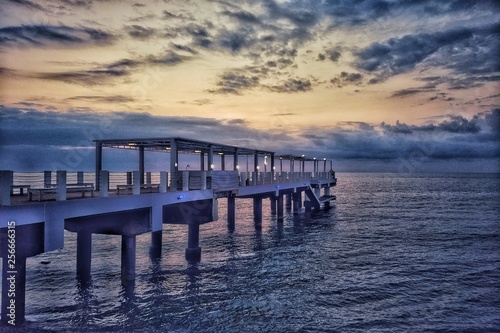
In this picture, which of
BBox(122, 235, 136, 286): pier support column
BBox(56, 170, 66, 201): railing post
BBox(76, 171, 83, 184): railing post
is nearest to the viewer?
BBox(56, 170, 66, 201): railing post

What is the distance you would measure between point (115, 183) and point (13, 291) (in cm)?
1043

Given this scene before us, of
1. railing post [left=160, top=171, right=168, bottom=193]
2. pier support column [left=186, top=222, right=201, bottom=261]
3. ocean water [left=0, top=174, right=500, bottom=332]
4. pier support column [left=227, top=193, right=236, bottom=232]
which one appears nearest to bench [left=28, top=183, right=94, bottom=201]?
railing post [left=160, top=171, right=168, bottom=193]

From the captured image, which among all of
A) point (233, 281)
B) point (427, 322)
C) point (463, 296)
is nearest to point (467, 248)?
point (463, 296)

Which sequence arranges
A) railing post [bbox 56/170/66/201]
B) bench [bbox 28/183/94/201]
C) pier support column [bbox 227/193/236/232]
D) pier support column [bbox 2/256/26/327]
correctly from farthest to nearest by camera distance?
pier support column [bbox 227/193/236/232] → bench [bbox 28/183/94/201] → railing post [bbox 56/170/66/201] → pier support column [bbox 2/256/26/327]


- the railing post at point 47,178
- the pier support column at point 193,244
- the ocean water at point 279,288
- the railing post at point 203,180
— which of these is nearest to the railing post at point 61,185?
the ocean water at point 279,288

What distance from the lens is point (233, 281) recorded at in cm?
2219

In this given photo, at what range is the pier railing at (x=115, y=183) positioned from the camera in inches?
581

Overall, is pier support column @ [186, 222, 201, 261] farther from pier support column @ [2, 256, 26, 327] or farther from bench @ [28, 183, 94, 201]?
pier support column @ [2, 256, 26, 327]

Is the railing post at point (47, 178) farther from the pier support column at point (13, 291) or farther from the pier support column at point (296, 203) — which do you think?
the pier support column at point (296, 203)

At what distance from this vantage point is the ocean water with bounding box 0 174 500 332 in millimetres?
16469

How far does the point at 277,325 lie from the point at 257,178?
74.7 ft

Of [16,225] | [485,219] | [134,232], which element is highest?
[16,225]

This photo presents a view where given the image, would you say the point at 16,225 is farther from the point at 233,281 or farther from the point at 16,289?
the point at 233,281

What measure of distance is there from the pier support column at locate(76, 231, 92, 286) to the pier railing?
2463 mm
